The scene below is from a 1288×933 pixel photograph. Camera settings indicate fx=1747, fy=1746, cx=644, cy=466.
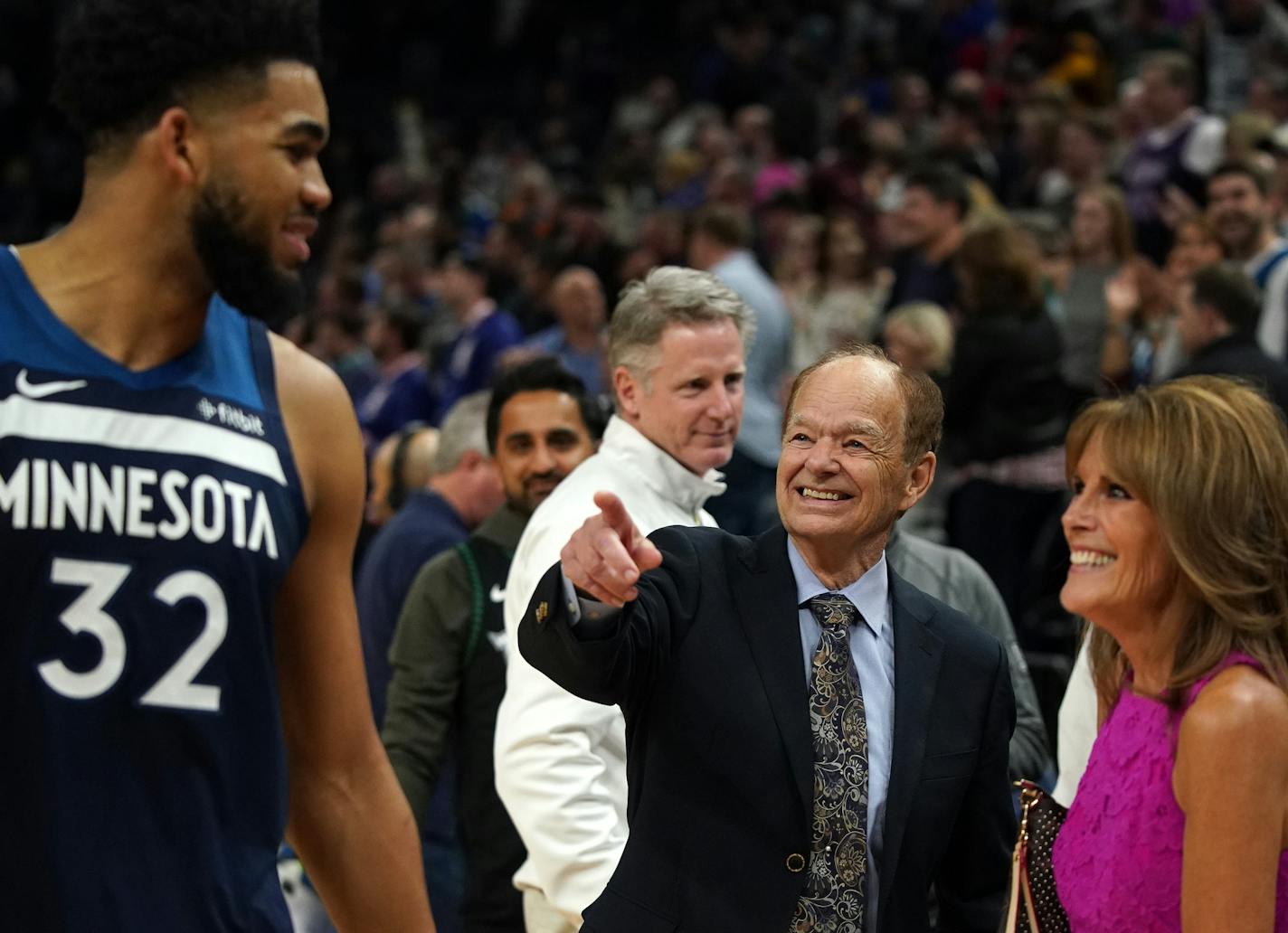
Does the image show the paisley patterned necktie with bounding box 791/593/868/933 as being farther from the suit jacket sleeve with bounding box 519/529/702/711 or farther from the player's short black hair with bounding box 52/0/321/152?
the player's short black hair with bounding box 52/0/321/152

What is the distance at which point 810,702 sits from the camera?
2.82m

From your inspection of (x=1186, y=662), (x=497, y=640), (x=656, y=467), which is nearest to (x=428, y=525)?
(x=497, y=640)

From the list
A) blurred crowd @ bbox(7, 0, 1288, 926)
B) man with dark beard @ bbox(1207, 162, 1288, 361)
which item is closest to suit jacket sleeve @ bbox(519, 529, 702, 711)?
blurred crowd @ bbox(7, 0, 1288, 926)

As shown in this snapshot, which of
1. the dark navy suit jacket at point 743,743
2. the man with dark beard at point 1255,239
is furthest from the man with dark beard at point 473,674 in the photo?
the man with dark beard at point 1255,239

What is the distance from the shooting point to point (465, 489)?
566cm

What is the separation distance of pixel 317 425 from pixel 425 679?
2021mm

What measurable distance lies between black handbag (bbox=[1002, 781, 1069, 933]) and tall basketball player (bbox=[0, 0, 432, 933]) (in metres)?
0.97

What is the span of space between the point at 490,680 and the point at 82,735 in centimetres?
231

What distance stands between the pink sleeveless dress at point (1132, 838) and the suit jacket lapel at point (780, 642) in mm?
456

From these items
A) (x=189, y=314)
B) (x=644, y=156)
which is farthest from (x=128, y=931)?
(x=644, y=156)

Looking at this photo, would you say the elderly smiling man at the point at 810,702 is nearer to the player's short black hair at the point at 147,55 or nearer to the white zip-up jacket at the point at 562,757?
the white zip-up jacket at the point at 562,757

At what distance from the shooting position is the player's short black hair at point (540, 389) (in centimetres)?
491

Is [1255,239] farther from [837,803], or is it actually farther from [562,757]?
[837,803]

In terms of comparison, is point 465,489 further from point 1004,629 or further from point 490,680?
point 1004,629
